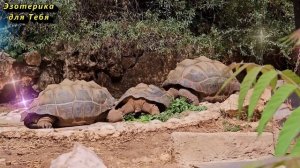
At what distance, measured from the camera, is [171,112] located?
7.29 meters

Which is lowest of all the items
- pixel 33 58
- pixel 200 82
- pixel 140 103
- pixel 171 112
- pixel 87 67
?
pixel 171 112

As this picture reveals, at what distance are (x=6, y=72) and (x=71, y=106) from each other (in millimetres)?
3893

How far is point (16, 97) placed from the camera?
1051cm

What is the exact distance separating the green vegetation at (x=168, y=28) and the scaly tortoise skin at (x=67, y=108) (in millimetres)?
2896

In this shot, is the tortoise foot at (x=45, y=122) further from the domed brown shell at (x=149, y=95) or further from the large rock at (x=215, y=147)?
the large rock at (x=215, y=147)

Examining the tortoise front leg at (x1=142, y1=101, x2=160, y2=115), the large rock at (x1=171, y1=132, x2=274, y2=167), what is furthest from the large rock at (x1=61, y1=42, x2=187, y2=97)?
the large rock at (x1=171, y1=132, x2=274, y2=167)

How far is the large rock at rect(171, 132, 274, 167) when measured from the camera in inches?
222

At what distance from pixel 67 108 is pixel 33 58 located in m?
3.71

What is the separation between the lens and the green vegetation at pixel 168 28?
10.1 meters

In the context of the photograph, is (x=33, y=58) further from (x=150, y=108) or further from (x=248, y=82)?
(x=248, y=82)

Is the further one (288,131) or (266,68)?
(266,68)

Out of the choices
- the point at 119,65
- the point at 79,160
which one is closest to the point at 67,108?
the point at 79,160

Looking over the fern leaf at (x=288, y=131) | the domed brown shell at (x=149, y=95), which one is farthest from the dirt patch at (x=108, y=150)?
the fern leaf at (x=288, y=131)

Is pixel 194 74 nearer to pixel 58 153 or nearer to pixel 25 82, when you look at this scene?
pixel 58 153
